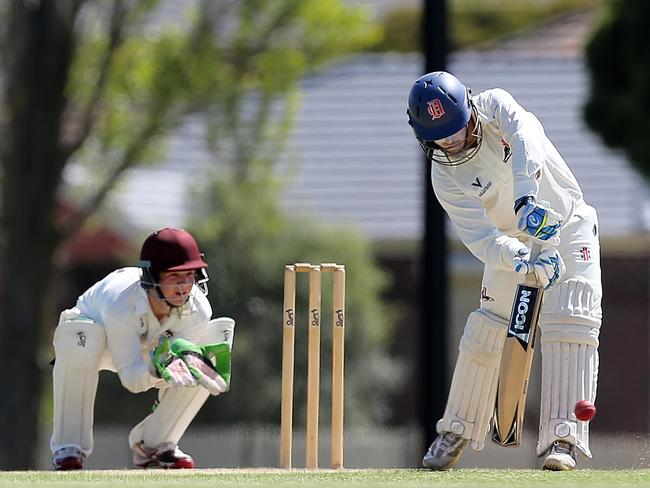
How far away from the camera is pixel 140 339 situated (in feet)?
21.0

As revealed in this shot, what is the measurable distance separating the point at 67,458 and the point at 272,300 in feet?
21.6

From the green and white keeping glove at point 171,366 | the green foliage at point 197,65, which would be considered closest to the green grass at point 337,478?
the green and white keeping glove at point 171,366

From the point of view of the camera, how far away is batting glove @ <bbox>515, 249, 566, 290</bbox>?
5668 millimetres

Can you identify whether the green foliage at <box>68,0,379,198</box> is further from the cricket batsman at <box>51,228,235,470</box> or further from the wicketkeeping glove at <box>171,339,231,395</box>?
the wicketkeeping glove at <box>171,339,231,395</box>

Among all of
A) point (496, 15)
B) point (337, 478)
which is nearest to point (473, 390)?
point (337, 478)

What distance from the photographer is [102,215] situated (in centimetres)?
1368

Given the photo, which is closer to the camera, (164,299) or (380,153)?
(164,299)

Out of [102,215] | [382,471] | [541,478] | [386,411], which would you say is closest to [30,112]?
[102,215]

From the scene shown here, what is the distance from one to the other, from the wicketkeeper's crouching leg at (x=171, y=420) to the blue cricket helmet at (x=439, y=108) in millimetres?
1274

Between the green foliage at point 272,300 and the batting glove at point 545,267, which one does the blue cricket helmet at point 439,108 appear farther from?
the green foliage at point 272,300

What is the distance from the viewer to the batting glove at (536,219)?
557cm

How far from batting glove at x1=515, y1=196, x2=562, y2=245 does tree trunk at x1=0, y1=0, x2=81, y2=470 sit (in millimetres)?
6041

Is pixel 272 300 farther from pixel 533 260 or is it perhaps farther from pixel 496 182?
pixel 533 260

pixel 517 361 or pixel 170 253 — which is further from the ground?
pixel 170 253
